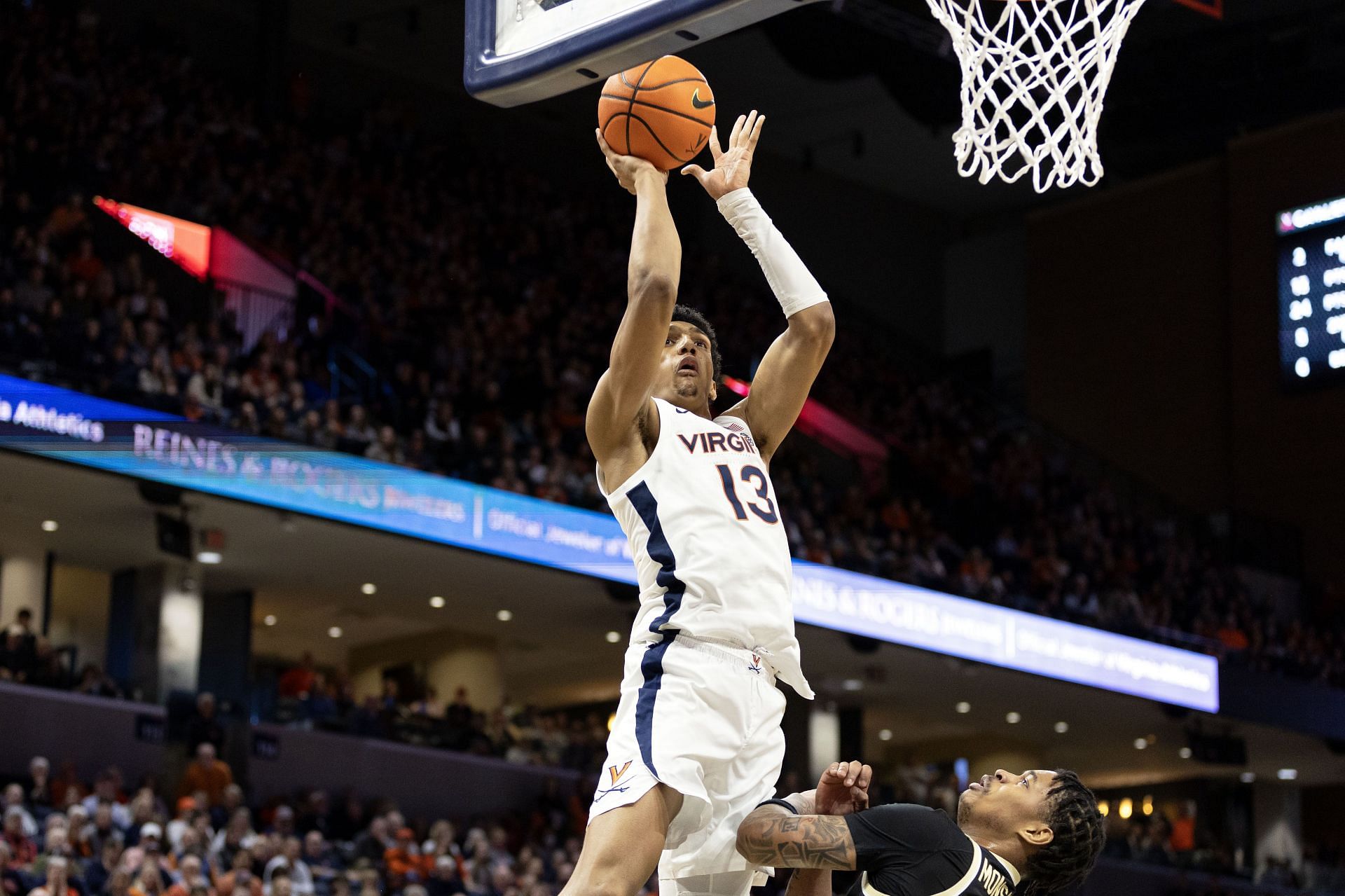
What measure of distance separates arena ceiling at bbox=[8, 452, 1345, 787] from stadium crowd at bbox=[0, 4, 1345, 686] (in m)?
0.98

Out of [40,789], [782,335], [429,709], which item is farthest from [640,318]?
[429,709]

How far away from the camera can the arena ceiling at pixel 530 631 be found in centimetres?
1513

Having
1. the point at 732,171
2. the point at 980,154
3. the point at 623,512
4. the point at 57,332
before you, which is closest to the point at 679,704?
the point at 623,512

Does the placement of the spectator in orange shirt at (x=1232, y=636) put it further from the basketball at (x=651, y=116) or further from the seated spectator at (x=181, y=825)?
the basketball at (x=651, y=116)

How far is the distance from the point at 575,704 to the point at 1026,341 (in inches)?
370

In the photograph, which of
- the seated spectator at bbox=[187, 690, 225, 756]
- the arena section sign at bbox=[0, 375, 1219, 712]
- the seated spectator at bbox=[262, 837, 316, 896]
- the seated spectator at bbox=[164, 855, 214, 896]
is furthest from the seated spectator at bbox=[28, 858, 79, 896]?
the arena section sign at bbox=[0, 375, 1219, 712]

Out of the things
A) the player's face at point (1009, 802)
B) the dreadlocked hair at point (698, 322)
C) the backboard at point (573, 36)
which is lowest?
the player's face at point (1009, 802)

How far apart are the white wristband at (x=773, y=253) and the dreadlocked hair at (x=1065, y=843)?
1281 millimetres

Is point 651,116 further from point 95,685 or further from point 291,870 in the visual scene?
point 95,685

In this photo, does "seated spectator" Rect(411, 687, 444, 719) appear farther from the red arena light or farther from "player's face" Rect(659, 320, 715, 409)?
"player's face" Rect(659, 320, 715, 409)

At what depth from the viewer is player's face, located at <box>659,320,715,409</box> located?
159 inches

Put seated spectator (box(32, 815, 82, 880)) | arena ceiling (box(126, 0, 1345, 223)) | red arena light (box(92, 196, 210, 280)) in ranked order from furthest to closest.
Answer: arena ceiling (box(126, 0, 1345, 223)), red arena light (box(92, 196, 210, 280)), seated spectator (box(32, 815, 82, 880))

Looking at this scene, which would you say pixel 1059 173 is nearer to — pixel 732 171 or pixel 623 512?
pixel 732 171

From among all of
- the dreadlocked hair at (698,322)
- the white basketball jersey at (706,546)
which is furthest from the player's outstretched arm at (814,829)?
the dreadlocked hair at (698,322)
